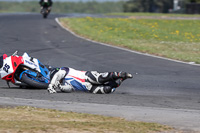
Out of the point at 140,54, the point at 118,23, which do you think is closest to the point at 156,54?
the point at 140,54

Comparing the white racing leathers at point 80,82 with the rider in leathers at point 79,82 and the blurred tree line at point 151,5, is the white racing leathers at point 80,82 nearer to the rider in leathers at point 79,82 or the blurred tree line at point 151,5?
the rider in leathers at point 79,82

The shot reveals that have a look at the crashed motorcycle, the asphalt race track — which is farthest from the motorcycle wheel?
the asphalt race track

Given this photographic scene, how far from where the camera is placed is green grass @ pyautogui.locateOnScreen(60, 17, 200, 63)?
19.1 meters

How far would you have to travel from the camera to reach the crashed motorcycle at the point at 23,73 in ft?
33.4

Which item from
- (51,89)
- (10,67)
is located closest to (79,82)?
(51,89)

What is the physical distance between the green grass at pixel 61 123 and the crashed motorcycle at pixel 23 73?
235 cm

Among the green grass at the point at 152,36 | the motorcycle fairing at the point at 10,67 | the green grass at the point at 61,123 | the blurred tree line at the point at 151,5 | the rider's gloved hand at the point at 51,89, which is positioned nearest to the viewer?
the green grass at the point at 61,123

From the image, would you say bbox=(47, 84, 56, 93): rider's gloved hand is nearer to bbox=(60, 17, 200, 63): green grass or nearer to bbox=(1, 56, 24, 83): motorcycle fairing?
bbox=(1, 56, 24, 83): motorcycle fairing

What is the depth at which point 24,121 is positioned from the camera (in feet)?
23.1

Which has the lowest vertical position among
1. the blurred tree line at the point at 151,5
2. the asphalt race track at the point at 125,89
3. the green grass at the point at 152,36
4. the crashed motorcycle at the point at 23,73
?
the blurred tree line at the point at 151,5

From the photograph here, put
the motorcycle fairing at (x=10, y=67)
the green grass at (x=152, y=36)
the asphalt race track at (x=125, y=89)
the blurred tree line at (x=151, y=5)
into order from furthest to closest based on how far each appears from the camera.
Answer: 1. the blurred tree line at (x=151, y=5)
2. the green grass at (x=152, y=36)
3. the motorcycle fairing at (x=10, y=67)
4. the asphalt race track at (x=125, y=89)

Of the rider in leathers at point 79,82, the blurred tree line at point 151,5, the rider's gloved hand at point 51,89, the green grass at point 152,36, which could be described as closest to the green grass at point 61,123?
the rider's gloved hand at point 51,89

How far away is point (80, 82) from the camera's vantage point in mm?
9883

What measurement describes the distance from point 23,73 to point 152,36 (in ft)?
54.5
